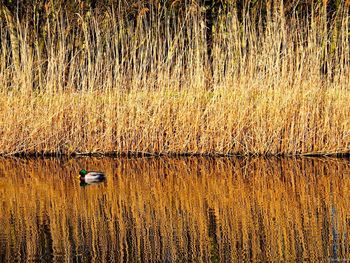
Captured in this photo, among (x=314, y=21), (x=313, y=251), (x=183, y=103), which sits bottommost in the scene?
(x=313, y=251)

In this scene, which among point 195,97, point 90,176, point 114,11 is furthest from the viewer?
point 114,11

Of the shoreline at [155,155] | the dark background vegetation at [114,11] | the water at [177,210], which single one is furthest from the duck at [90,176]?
the dark background vegetation at [114,11]

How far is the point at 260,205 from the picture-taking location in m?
7.30

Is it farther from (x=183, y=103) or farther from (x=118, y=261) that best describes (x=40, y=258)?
(x=183, y=103)

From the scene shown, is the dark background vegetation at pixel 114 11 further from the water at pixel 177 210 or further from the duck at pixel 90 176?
the duck at pixel 90 176

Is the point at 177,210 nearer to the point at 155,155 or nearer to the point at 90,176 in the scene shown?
the point at 90,176

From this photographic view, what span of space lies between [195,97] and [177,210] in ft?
9.97

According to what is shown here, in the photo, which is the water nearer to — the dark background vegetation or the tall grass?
the tall grass

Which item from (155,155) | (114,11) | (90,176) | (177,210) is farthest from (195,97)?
(177,210)

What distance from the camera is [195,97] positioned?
10.0 m

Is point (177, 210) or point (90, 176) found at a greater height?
point (90, 176)

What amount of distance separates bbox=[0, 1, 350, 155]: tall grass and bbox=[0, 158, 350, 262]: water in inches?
14.9

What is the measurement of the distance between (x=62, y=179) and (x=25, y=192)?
726 millimetres

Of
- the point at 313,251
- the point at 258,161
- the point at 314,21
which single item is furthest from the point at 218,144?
the point at 313,251
